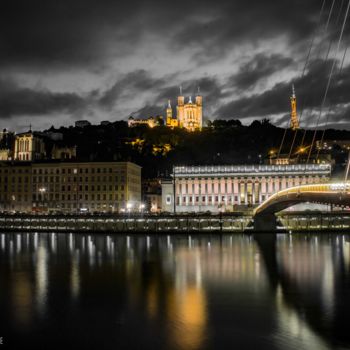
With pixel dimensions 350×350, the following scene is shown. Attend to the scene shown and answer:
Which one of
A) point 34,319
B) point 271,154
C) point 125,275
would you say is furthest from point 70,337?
point 271,154

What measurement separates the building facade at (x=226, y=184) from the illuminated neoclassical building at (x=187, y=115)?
75283mm

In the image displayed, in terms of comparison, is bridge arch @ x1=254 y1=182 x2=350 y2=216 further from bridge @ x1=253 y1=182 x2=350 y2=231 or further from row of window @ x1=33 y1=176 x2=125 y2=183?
row of window @ x1=33 y1=176 x2=125 y2=183

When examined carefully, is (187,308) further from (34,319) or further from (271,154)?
(271,154)

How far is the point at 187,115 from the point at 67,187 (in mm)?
91954

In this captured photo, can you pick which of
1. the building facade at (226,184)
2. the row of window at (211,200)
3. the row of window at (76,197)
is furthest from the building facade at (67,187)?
the row of window at (211,200)

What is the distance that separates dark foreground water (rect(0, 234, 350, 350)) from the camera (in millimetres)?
19750

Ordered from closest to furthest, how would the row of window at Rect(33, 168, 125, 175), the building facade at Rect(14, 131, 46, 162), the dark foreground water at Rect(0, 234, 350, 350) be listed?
Answer: the dark foreground water at Rect(0, 234, 350, 350), the row of window at Rect(33, 168, 125, 175), the building facade at Rect(14, 131, 46, 162)

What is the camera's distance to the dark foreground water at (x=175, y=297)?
19.8 metres

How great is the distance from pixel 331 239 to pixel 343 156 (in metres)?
71.1

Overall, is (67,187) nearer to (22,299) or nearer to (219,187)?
(219,187)

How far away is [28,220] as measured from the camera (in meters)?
74.2

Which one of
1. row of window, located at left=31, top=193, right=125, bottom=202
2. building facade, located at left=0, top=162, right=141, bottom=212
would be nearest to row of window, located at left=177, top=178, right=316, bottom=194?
building facade, located at left=0, top=162, right=141, bottom=212

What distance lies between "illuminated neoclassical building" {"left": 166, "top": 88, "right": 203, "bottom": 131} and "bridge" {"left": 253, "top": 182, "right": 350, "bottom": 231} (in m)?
110

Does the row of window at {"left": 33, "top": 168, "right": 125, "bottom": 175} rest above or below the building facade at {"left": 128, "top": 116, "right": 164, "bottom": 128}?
below
